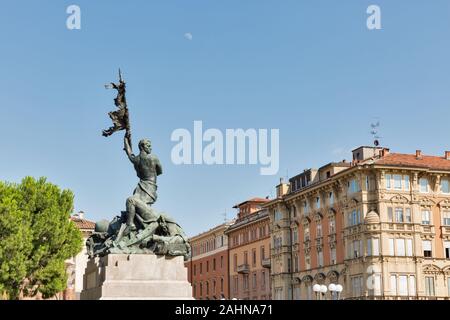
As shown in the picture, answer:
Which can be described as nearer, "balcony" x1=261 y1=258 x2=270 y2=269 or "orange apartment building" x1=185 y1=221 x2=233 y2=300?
"balcony" x1=261 y1=258 x2=270 y2=269

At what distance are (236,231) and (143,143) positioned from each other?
68.6 meters

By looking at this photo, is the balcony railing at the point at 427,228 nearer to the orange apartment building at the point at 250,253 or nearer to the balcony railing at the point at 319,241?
the balcony railing at the point at 319,241

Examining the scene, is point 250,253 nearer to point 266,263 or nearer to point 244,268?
→ point 244,268

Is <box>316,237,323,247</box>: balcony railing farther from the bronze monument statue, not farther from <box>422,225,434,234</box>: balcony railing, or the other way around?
the bronze monument statue

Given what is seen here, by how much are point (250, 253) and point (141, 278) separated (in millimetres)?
65963

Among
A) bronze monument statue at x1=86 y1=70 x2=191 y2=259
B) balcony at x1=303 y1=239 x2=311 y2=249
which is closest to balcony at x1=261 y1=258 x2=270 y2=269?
balcony at x1=303 y1=239 x2=311 y2=249

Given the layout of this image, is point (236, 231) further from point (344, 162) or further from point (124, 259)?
point (124, 259)

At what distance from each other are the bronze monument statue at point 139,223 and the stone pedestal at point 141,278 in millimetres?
297

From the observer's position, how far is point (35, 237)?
158 ft

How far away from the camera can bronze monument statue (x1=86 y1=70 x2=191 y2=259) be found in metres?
21.1

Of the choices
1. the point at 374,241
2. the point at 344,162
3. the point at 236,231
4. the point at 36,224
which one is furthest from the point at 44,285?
the point at 236,231

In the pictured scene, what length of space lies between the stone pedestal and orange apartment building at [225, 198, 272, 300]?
58975mm

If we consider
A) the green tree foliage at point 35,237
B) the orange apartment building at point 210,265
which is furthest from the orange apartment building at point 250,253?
Result: the green tree foliage at point 35,237

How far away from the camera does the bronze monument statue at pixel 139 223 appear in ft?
69.4
